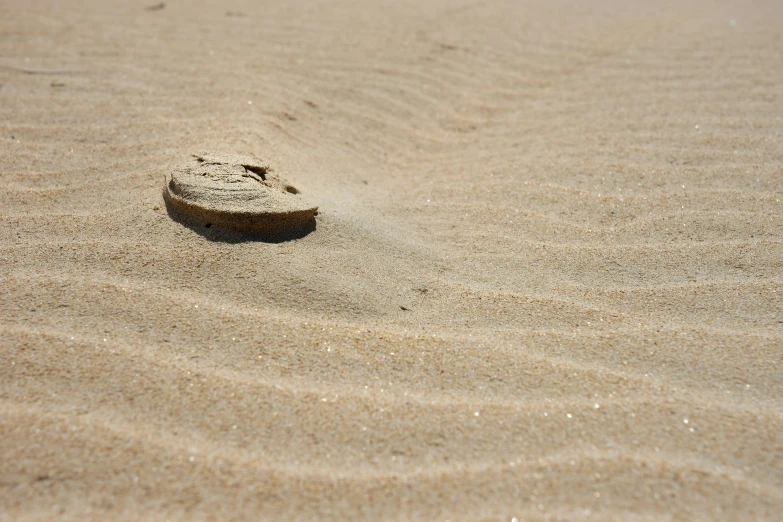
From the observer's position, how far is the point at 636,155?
8.50 ft

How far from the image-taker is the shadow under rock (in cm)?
181

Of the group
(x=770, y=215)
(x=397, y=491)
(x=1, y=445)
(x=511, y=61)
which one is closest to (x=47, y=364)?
(x=1, y=445)

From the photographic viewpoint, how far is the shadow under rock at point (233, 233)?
1.81m

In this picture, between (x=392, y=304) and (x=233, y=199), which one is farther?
(x=233, y=199)

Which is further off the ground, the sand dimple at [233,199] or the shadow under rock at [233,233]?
the sand dimple at [233,199]

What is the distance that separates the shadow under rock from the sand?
0.05 feet

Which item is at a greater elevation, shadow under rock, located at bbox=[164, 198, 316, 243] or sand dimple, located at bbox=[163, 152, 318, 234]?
sand dimple, located at bbox=[163, 152, 318, 234]

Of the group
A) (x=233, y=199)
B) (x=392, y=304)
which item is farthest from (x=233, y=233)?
(x=392, y=304)

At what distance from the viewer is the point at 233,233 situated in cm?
183

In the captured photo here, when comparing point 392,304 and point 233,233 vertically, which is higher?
point 233,233

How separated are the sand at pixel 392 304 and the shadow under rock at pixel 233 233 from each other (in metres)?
0.02

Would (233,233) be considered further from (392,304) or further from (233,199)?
(392,304)

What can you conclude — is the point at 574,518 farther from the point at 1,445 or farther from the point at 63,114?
→ the point at 63,114

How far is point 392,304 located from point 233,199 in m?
0.58
